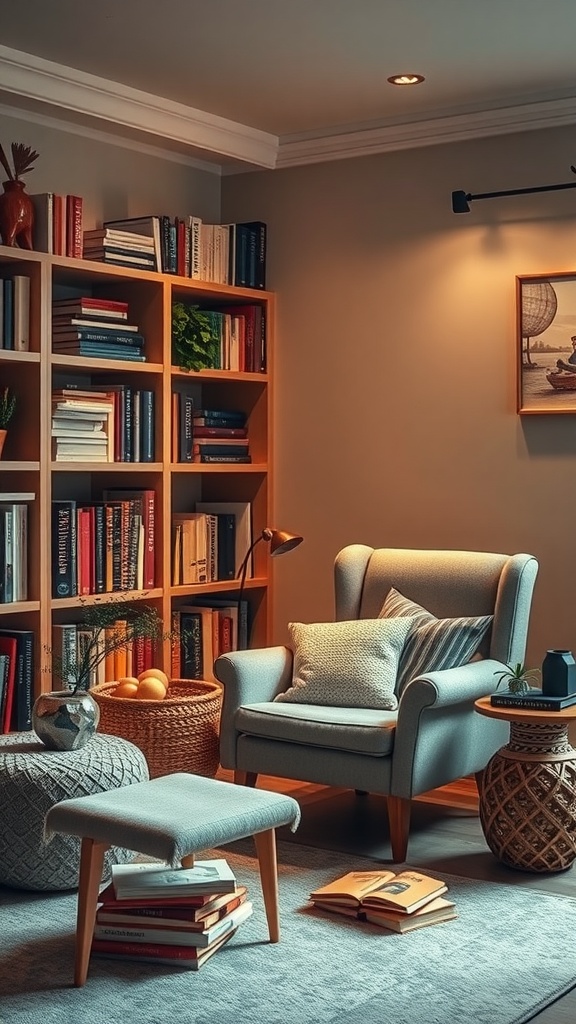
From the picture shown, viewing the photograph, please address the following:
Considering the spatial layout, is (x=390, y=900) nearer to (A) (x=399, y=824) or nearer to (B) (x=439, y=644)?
(A) (x=399, y=824)

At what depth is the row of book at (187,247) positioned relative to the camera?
15.7ft

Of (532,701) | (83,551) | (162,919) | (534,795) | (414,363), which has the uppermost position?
(414,363)

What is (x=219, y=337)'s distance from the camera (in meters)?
5.26

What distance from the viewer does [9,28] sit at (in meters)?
3.99

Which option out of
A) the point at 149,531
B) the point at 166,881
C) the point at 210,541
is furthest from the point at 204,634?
the point at 166,881

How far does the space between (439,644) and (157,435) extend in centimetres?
148

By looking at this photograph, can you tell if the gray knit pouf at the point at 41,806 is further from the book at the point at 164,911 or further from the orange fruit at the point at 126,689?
the orange fruit at the point at 126,689

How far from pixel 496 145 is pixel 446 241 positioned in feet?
1.35

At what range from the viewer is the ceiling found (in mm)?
3883

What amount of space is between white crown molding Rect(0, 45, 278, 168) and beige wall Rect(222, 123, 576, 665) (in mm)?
293

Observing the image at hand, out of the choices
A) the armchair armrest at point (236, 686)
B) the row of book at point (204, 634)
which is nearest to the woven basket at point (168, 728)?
the armchair armrest at point (236, 686)

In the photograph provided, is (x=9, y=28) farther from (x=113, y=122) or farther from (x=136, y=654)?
(x=136, y=654)

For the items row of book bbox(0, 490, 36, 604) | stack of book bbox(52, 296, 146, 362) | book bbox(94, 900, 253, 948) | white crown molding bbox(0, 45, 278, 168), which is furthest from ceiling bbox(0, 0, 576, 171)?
book bbox(94, 900, 253, 948)

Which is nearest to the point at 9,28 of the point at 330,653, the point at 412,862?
the point at 330,653
